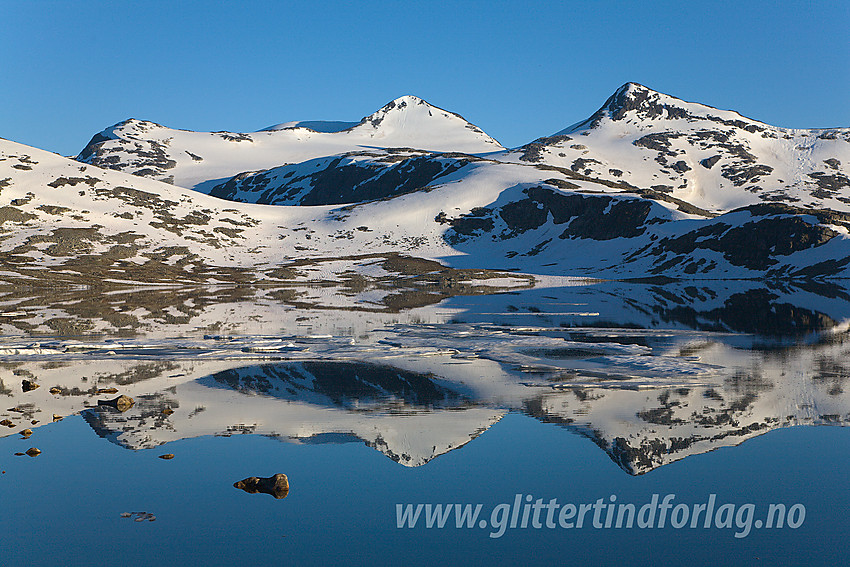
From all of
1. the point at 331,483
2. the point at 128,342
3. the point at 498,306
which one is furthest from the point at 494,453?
the point at 498,306

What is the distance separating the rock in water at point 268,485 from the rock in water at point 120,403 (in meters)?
8.10

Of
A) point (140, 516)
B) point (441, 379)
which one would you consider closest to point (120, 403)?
point (140, 516)

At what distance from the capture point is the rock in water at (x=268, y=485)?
14774mm

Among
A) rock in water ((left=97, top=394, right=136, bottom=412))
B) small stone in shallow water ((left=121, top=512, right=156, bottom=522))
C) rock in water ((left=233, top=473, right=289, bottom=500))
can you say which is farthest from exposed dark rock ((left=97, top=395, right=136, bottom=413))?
small stone in shallow water ((left=121, top=512, right=156, bottom=522))

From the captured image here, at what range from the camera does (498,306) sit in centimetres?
6425

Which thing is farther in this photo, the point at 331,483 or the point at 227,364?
the point at 227,364

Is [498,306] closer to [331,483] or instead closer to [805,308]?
[805,308]

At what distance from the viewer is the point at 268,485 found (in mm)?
14938

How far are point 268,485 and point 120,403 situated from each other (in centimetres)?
892

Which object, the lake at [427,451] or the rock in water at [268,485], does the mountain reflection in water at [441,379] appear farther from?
the rock in water at [268,485]

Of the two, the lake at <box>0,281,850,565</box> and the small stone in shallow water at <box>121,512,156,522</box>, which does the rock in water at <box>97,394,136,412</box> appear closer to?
the lake at <box>0,281,850,565</box>

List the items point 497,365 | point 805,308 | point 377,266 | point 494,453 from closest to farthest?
point 494,453
point 497,365
point 805,308
point 377,266

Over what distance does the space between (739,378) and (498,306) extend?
3803 centimetres

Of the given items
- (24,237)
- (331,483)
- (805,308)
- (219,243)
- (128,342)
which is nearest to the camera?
(331,483)
